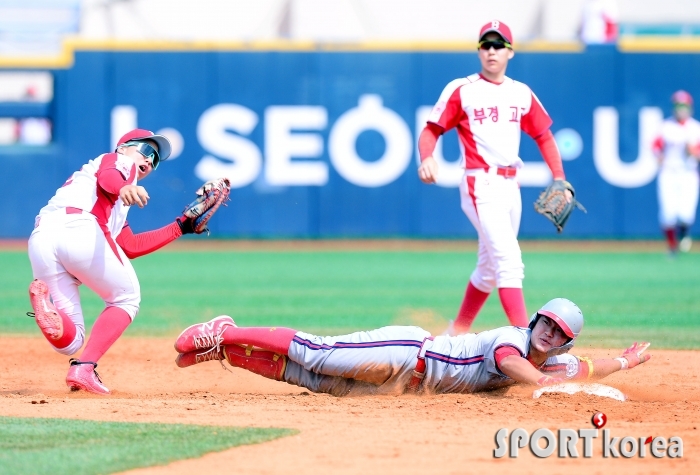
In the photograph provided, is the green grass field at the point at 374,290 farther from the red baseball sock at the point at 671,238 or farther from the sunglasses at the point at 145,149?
the sunglasses at the point at 145,149

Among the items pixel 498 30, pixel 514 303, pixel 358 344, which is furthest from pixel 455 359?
pixel 498 30

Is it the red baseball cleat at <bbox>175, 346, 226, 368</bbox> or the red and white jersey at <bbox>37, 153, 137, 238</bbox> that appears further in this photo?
the red baseball cleat at <bbox>175, 346, 226, 368</bbox>

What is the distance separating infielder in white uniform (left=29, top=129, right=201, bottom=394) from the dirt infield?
320mm

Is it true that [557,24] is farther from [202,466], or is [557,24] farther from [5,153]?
[202,466]

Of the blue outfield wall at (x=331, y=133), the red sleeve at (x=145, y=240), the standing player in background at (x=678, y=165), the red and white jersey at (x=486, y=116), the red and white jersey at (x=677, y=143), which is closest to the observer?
the red sleeve at (x=145, y=240)

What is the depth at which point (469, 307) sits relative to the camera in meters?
7.26

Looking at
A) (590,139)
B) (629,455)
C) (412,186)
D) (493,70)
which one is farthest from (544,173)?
(629,455)

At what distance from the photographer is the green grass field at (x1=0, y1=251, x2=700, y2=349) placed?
8.82m

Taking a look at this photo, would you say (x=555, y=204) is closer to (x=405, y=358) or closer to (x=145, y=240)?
(x=405, y=358)

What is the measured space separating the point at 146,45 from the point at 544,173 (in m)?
6.53

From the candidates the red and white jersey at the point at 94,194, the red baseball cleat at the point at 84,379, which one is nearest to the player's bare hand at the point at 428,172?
the red and white jersey at the point at 94,194

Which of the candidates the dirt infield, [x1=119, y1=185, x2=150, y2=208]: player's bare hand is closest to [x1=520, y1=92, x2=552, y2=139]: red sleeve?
the dirt infield

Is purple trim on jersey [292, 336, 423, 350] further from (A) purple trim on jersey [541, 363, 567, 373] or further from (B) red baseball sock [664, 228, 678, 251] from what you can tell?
(B) red baseball sock [664, 228, 678, 251]

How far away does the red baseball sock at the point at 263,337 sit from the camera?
18.2 ft
